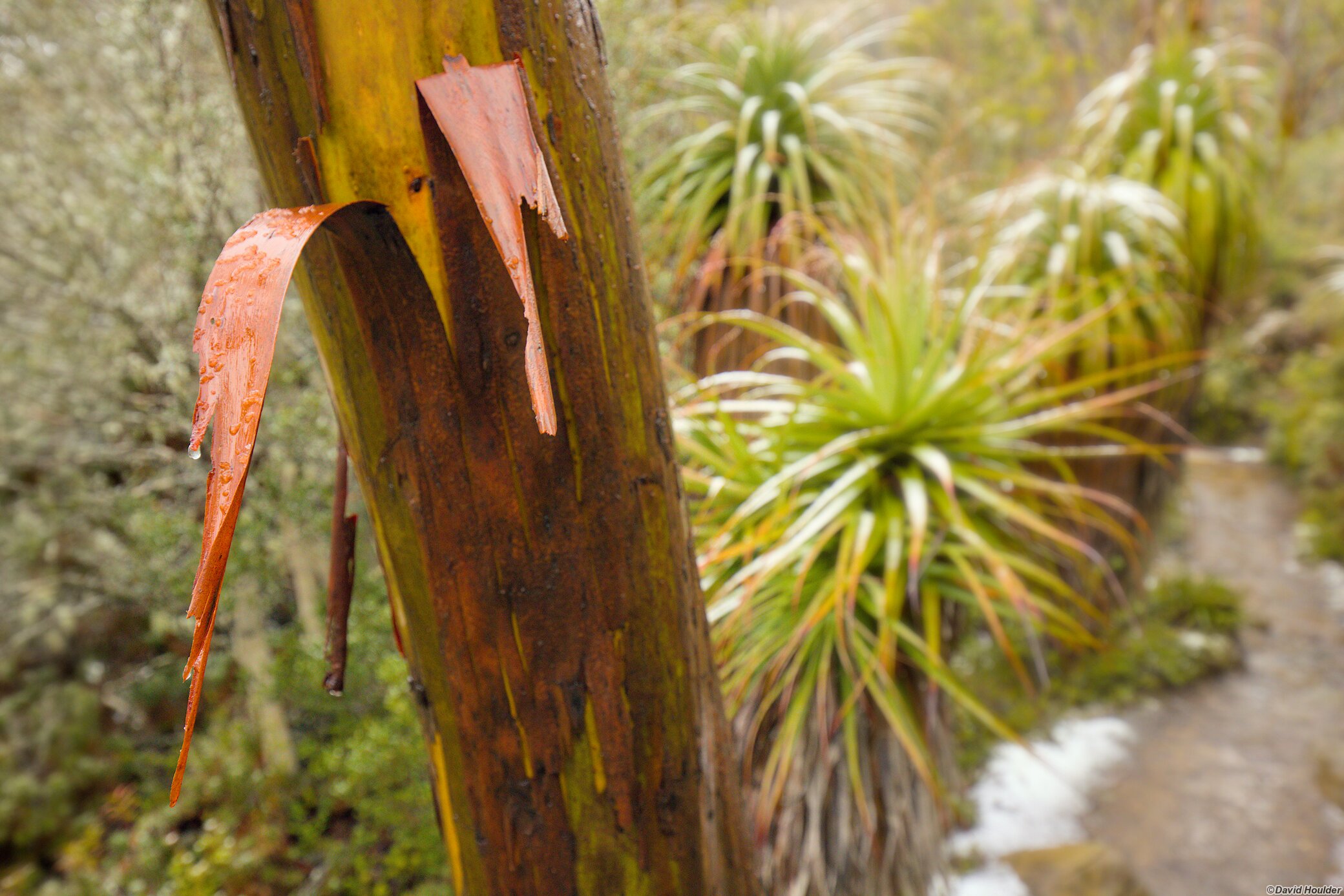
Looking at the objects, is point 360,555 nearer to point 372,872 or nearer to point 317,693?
point 317,693

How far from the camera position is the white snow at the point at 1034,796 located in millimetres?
3531

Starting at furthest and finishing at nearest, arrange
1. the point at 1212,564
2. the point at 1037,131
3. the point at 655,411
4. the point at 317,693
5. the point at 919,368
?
the point at 1037,131 < the point at 1212,564 < the point at 317,693 < the point at 919,368 < the point at 655,411

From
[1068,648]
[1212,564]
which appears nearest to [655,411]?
[1068,648]

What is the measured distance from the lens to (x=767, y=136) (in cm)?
324

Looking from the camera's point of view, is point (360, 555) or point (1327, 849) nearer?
point (360, 555)

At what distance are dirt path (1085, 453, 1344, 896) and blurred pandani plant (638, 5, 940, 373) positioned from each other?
333 cm

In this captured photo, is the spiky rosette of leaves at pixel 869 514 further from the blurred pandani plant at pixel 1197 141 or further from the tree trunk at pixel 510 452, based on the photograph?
the blurred pandani plant at pixel 1197 141

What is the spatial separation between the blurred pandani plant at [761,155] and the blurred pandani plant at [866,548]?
0.75 m

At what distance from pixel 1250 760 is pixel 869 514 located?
427 centimetres

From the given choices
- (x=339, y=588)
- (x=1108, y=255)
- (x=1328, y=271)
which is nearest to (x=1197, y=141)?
(x=1108, y=255)

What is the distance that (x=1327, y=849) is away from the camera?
3664 mm

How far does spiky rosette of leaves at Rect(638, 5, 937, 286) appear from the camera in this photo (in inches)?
123

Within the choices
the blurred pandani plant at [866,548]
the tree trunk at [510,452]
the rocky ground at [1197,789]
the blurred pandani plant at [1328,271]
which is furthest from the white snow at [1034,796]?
the blurred pandani plant at [1328,271]

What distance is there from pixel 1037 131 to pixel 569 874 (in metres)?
11.5
